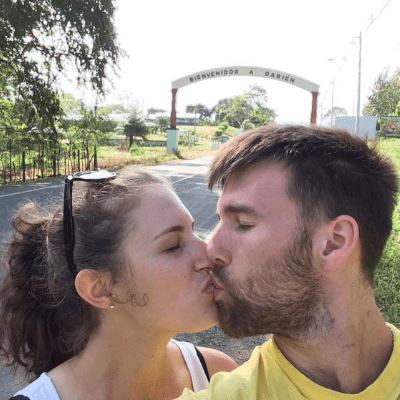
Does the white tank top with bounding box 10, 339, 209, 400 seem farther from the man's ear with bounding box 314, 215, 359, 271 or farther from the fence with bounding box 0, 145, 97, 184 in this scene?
the fence with bounding box 0, 145, 97, 184

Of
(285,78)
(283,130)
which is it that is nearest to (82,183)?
(283,130)

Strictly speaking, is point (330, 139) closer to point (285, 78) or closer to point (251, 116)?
point (285, 78)

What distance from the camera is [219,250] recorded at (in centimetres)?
158

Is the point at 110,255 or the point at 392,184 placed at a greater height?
the point at 392,184

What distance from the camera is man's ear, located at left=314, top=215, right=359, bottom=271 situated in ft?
4.88

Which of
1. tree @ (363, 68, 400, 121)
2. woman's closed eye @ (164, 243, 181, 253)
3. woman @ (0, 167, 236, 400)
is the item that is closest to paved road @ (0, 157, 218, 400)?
woman @ (0, 167, 236, 400)

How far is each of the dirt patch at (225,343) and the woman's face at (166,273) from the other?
89.1 inches

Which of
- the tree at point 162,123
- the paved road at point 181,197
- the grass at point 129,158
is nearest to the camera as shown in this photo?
the paved road at point 181,197

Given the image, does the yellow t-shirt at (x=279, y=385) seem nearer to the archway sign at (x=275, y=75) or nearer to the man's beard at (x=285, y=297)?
the man's beard at (x=285, y=297)

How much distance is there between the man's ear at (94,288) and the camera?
1.87 m

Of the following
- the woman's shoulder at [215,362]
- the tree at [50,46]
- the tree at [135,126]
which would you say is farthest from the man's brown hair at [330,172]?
the tree at [135,126]

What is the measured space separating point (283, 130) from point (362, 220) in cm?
42

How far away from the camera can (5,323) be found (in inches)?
81.1

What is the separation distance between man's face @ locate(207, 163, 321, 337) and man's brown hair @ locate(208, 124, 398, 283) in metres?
0.06
